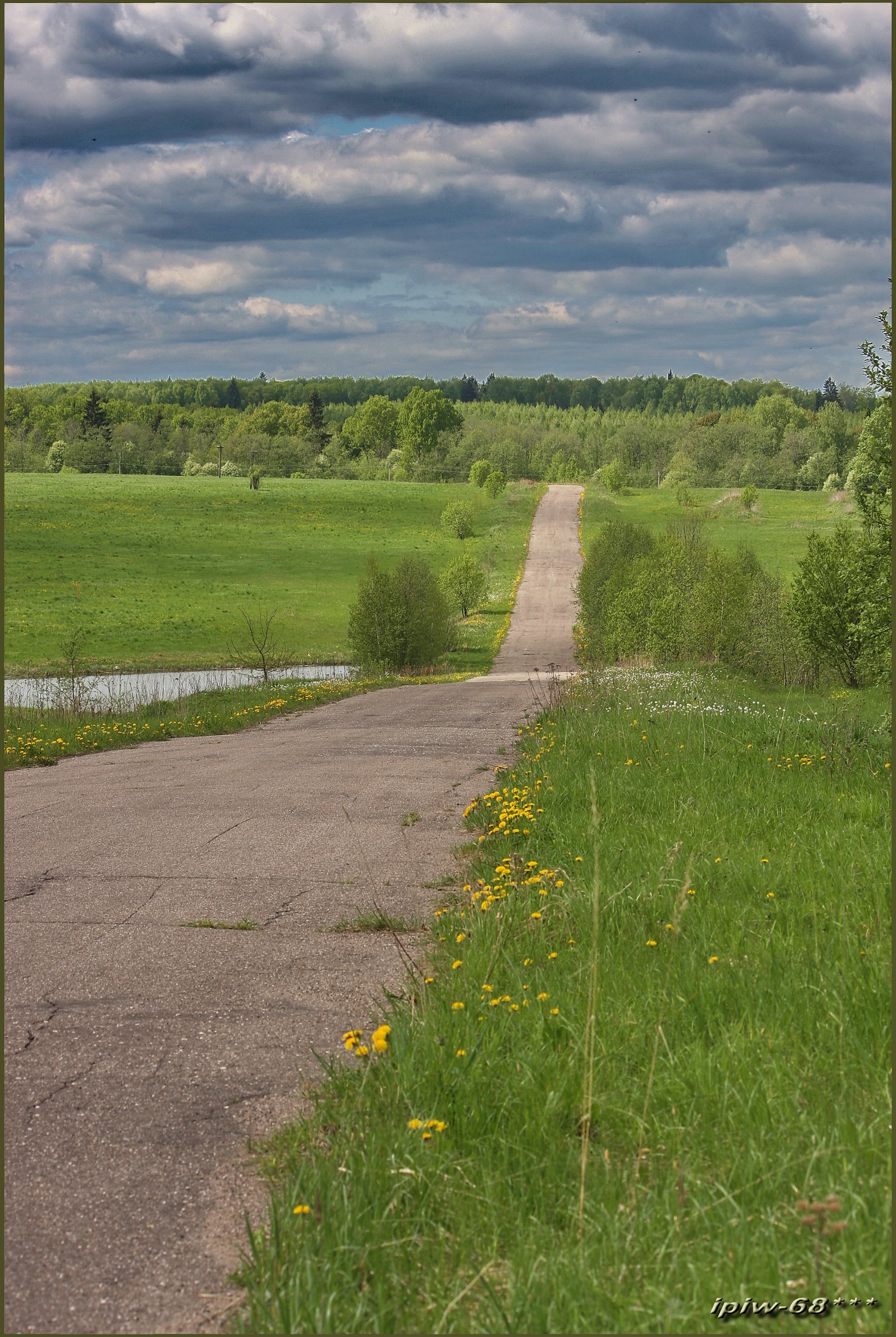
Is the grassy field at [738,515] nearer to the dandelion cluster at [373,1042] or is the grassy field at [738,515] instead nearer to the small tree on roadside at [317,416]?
the small tree on roadside at [317,416]

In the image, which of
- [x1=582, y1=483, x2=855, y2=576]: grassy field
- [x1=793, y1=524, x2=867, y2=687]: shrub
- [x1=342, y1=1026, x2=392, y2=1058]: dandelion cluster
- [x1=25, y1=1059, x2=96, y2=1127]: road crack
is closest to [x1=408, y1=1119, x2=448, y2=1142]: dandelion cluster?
[x1=342, y1=1026, x2=392, y2=1058]: dandelion cluster

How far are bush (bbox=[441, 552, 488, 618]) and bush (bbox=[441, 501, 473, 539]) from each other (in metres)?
21.7

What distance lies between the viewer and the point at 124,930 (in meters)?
5.31

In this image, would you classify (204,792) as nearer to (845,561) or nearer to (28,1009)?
(28,1009)

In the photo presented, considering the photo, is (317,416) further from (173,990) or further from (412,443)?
(173,990)

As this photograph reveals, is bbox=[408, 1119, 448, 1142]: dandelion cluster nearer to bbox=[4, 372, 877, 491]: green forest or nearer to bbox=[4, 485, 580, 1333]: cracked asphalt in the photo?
bbox=[4, 485, 580, 1333]: cracked asphalt

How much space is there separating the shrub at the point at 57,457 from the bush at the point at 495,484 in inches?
1978

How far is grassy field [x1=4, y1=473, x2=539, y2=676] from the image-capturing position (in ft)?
147

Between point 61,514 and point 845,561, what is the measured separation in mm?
63262

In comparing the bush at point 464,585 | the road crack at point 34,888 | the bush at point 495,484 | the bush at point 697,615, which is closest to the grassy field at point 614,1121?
the road crack at point 34,888

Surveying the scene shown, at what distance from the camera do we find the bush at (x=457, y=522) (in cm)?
7450

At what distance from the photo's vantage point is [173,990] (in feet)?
14.6

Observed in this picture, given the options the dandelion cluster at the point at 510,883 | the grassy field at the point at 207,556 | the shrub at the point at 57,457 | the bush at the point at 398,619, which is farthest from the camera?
the shrub at the point at 57,457

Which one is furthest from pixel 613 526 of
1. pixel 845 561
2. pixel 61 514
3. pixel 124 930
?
pixel 61 514
